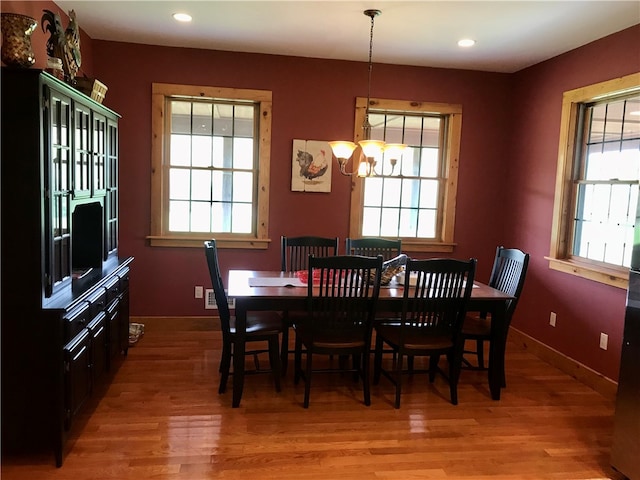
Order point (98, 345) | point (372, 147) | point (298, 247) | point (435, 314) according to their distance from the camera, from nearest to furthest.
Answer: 1. point (98, 345)
2. point (372, 147)
3. point (435, 314)
4. point (298, 247)

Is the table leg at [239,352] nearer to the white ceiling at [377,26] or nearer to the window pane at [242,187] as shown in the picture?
the window pane at [242,187]

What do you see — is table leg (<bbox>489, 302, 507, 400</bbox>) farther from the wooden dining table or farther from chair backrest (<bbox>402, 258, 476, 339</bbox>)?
chair backrest (<bbox>402, 258, 476, 339</bbox>)

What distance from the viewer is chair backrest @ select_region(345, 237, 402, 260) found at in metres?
4.16

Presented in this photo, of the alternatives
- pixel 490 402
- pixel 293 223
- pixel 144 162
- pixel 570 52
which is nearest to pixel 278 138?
pixel 293 223

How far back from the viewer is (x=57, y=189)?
2439mm

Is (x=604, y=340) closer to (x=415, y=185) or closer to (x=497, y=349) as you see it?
(x=497, y=349)

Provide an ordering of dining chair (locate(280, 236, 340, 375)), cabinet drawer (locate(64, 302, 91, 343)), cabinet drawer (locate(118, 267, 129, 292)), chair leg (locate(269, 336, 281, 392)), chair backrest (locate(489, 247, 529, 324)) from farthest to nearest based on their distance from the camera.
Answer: dining chair (locate(280, 236, 340, 375))
cabinet drawer (locate(118, 267, 129, 292))
chair backrest (locate(489, 247, 529, 324))
chair leg (locate(269, 336, 281, 392))
cabinet drawer (locate(64, 302, 91, 343))

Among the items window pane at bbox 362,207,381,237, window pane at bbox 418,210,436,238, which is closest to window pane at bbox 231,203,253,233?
window pane at bbox 362,207,381,237

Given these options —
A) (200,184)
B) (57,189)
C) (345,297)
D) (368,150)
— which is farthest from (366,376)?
(200,184)

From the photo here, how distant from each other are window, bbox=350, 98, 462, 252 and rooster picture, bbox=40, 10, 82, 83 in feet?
8.74

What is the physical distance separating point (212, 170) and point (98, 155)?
1445 mm

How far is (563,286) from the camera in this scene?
4051 millimetres

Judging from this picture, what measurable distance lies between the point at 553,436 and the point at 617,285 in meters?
1.25

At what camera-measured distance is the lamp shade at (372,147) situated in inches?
120
